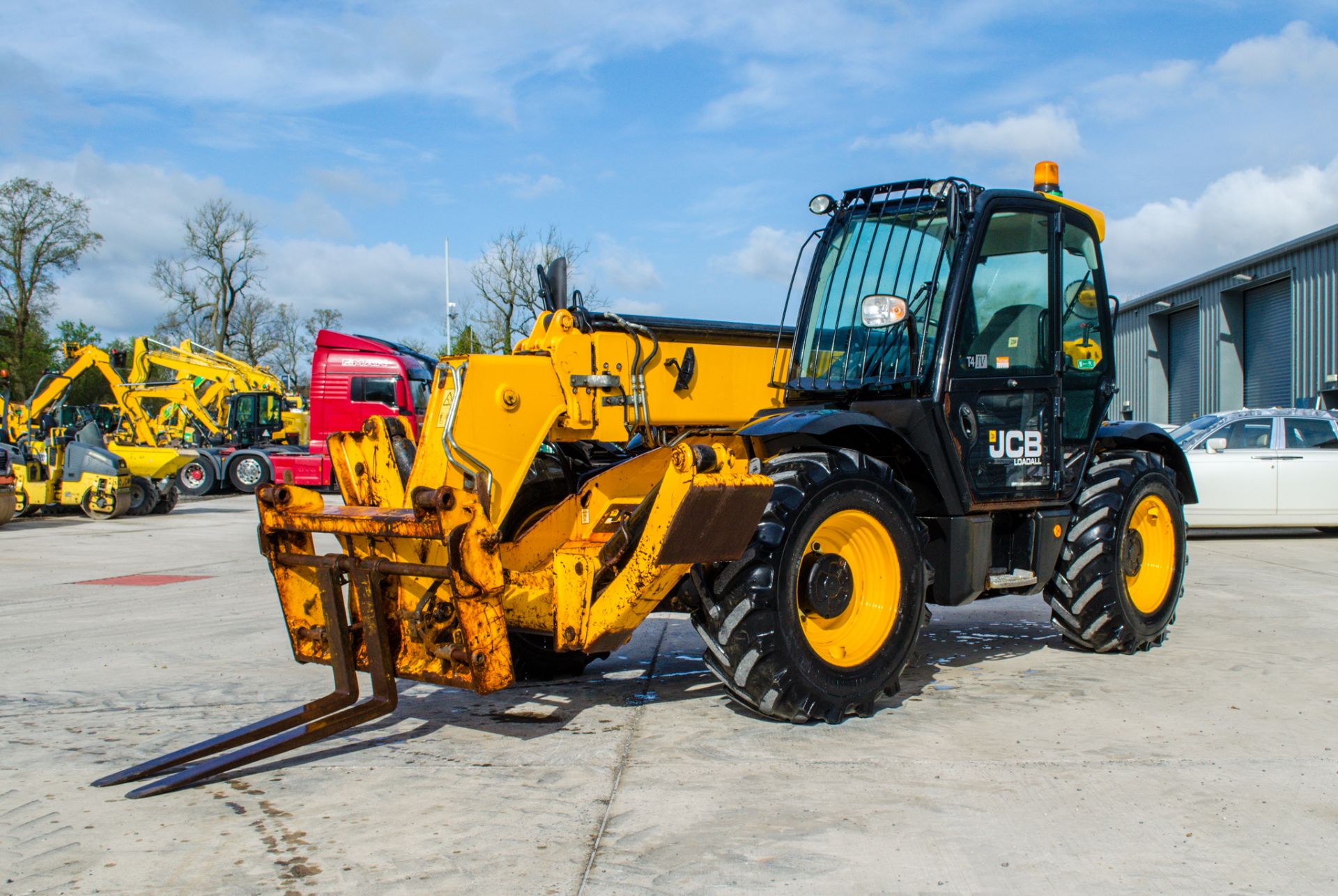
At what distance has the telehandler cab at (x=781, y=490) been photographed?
4723 millimetres

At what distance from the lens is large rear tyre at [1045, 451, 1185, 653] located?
21.3ft

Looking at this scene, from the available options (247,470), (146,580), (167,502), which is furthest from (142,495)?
(146,580)

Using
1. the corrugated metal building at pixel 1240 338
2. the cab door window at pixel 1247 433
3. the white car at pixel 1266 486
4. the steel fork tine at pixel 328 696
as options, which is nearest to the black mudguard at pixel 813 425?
the steel fork tine at pixel 328 696

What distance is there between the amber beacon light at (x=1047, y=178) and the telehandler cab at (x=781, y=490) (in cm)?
2

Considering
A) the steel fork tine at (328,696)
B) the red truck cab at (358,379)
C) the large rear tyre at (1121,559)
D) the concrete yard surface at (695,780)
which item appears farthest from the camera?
the red truck cab at (358,379)

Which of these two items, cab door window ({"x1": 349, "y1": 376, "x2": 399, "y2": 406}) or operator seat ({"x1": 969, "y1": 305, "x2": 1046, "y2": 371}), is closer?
operator seat ({"x1": 969, "y1": 305, "x2": 1046, "y2": 371})

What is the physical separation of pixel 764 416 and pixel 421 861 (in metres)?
3.31

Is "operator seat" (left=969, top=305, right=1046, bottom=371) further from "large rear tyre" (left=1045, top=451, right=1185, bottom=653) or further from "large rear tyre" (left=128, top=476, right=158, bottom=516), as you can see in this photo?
"large rear tyre" (left=128, top=476, right=158, bottom=516)

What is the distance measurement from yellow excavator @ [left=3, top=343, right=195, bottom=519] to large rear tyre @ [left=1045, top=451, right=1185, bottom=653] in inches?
673

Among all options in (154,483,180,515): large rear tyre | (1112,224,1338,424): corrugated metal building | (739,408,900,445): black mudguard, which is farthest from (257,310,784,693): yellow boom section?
(154,483,180,515): large rear tyre

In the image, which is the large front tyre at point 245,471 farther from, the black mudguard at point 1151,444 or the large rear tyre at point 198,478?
the black mudguard at point 1151,444

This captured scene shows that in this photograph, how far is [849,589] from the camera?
17.7 ft

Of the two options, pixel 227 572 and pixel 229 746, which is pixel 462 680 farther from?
pixel 227 572

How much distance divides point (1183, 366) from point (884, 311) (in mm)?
26952
